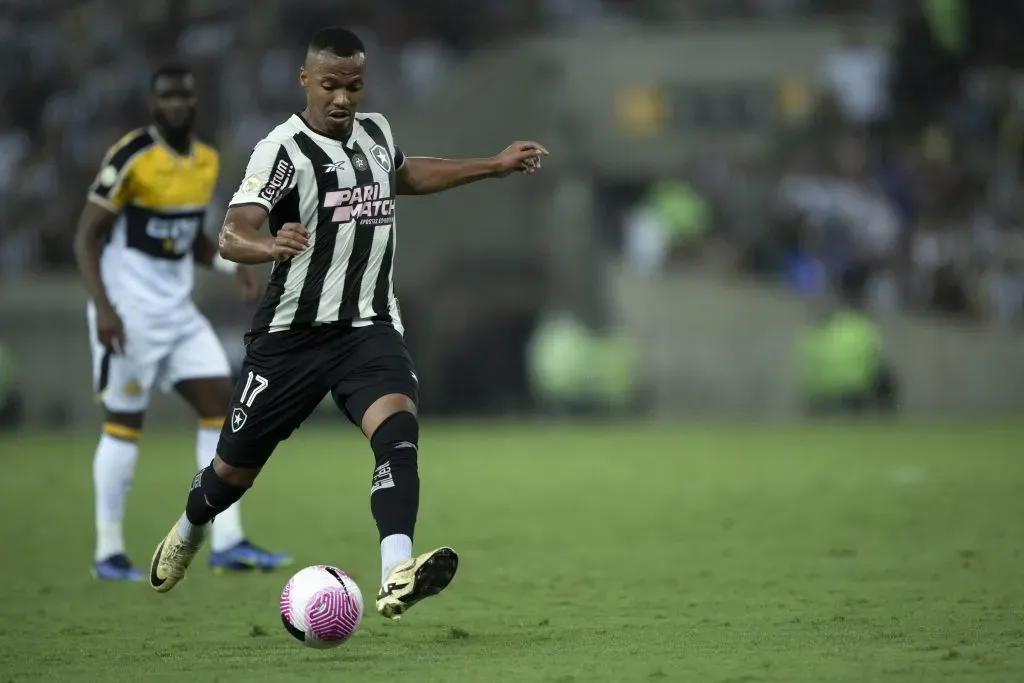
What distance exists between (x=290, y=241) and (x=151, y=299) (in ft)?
11.6

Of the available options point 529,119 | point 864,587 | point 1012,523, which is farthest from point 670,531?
point 529,119

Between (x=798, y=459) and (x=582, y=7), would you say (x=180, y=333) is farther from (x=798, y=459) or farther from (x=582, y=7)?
(x=582, y=7)

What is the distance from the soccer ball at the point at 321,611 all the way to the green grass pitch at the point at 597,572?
105 millimetres

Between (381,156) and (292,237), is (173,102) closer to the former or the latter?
(381,156)

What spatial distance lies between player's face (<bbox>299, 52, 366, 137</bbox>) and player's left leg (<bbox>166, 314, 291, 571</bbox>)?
3.00m

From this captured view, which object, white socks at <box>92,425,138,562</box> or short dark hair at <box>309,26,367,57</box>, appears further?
white socks at <box>92,425,138,562</box>

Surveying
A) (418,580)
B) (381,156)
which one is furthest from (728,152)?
(418,580)

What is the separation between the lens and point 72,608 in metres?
8.06

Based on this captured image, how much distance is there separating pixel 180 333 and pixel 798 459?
7880 mm

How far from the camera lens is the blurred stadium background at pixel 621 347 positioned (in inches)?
279

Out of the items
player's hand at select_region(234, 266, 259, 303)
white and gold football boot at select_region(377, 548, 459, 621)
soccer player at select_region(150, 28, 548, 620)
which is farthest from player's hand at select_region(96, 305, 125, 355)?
white and gold football boot at select_region(377, 548, 459, 621)

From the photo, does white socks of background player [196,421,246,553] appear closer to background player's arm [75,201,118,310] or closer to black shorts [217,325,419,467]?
background player's arm [75,201,118,310]

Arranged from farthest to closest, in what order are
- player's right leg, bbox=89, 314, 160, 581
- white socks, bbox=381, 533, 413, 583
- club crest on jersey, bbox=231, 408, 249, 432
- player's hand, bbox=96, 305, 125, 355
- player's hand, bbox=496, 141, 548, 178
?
player's right leg, bbox=89, 314, 160, 581, player's hand, bbox=96, 305, 125, 355, player's hand, bbox=496, 141, 548, 178, club crest on jersey, bbox=231, 408, 249, 432, white socks, bbox=381, 533, 413, 583

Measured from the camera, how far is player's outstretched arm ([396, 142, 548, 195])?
732 centimetres
